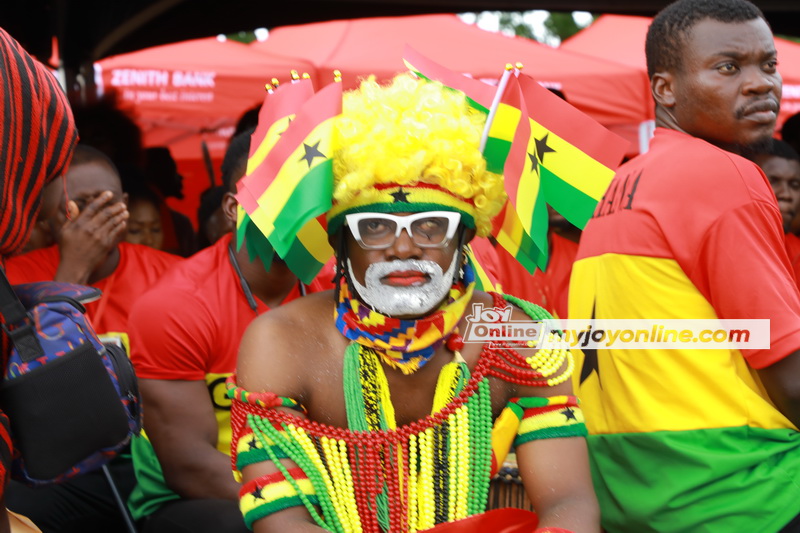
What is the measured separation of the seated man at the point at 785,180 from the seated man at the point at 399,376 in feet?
9.36

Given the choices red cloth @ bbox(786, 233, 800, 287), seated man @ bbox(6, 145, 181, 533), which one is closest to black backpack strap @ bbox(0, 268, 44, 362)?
seated man @ bbox(6, 145, 181, 533)

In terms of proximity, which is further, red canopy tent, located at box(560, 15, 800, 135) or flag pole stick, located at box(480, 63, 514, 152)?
red canopy tent, located at box(560, 15, 800, 135)

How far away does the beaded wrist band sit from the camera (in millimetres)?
2305

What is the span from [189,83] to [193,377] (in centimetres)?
487

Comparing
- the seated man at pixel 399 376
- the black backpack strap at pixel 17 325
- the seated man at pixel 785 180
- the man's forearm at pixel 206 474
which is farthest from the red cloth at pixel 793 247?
the black backpack strap at pixel 17 325

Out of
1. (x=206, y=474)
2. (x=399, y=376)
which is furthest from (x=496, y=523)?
(x=206, y=474)

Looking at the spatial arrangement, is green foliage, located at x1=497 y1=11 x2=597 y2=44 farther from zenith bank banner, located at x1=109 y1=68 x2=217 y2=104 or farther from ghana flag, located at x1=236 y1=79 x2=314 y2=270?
ghana flag, located at x1=236 y1=79 x2=314 y2=270

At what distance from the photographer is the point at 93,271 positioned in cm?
421

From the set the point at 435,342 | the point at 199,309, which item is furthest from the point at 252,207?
the point at 199,309

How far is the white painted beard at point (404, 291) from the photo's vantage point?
2.36m

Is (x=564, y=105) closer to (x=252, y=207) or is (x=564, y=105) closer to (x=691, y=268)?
(x=691, y=268)

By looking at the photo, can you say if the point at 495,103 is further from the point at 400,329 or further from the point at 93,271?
the point at 93,271

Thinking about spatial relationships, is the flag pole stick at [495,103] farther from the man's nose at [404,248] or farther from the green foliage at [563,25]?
the green foliage at [563,25]

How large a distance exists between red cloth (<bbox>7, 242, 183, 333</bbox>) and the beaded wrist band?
1966 millimetres
